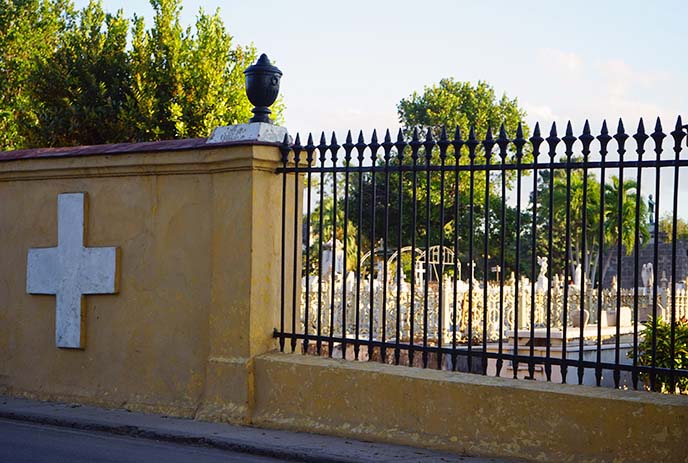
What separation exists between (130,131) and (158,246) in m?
16.7

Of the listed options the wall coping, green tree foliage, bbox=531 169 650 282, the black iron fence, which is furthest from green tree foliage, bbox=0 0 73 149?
the wall coping

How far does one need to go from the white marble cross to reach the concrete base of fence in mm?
1965

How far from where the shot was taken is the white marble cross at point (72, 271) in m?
8.88

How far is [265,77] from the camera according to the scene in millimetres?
8133

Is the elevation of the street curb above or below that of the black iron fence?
below

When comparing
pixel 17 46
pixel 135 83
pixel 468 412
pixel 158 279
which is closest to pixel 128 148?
pixel 158 279

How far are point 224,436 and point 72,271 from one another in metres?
2.75

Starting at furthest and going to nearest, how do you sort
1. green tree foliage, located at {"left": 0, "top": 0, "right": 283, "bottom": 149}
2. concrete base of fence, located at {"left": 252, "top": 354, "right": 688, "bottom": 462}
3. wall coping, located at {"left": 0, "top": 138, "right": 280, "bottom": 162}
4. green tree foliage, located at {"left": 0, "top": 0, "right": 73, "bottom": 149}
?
1. green tree foliage, located at {"left": 0, "top": 0, "right": 73, "bottom": 149}
2. green tree foliage, located at {"left": 0, "top": 0, "right": 283, "bottom": 149}
3. wall coping, located at {"left": 0, "top": 138, "right": 280, "bottom": 162}
4. concrete base of fence, located at {"left": 252, "top": 354, "right": 688, "bottom": 462}

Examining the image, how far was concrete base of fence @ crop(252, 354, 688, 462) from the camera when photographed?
19.6ft

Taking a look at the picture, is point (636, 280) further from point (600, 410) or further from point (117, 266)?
point (117, 266)

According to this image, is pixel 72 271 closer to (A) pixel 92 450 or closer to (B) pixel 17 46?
(A) pixel 92 450

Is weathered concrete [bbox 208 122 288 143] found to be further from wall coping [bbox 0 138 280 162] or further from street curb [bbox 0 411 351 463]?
street curb [bbox 0 411 351 463]

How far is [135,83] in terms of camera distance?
24.8m

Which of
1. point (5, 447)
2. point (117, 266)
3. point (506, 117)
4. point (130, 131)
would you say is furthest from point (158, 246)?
point (506, 117)
